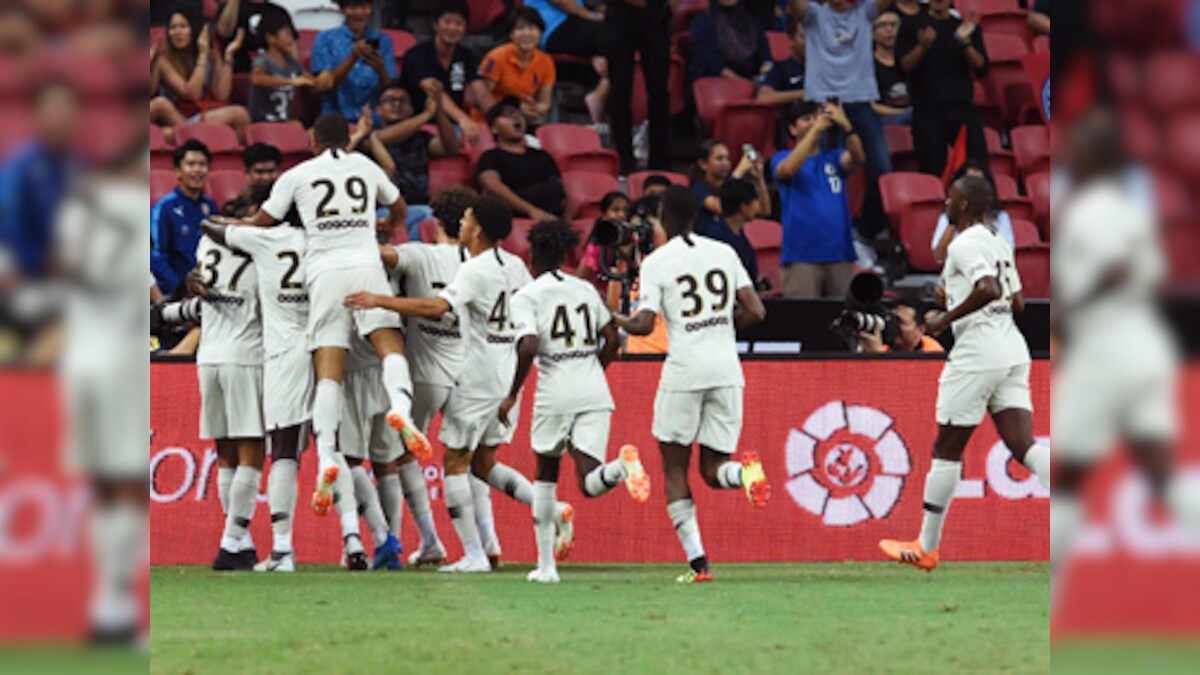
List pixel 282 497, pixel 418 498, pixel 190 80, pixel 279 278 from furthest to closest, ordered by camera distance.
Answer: pixel 190 80, pixel 418 498, pixel 279 278, pixel 282 497

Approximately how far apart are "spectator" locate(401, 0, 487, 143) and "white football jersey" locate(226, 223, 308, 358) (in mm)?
4846

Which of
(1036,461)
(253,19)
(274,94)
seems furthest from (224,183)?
(1036,461)

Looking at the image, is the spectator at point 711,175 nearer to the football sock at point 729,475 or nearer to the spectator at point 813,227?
the spectator at point 813,227

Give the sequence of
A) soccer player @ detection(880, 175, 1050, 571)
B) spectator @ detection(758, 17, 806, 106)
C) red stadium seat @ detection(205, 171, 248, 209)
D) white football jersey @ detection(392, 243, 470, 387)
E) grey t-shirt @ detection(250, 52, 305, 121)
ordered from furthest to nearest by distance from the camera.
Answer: spectator @ detection(758, 17, 806, 106), grey t-shirt @ detection(250, 52, 305, 121), red stadium seat @ detection(205, 171, 248, 209), white football jersey @ detection(392, 243, 470, 387), soccer player @ detection(880, 175, 1050, 571)

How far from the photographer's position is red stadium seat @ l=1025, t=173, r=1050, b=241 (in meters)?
15.9

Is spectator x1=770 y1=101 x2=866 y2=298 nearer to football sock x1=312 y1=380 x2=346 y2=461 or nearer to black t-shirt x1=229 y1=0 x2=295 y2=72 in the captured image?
black t-shirt x1=229 y1=0 x2=295 y2=72

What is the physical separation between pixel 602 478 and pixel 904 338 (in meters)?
3.84

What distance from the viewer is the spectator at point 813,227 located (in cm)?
1380

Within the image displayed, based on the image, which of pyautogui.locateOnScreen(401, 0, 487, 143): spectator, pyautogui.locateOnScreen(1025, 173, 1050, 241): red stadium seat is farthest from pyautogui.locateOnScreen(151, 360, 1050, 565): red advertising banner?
pyautogui.locateOnScreen(1025, 173, 1050, 241): red stadium seat

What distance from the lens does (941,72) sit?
15727 millimetres

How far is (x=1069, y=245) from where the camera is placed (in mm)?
1931

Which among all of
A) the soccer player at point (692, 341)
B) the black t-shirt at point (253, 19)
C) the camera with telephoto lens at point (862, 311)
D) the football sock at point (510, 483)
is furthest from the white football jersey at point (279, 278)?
the black t-shirt at point (253, 19)

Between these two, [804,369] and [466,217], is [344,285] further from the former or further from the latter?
[804,369]

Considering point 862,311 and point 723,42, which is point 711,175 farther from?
point 723,42
